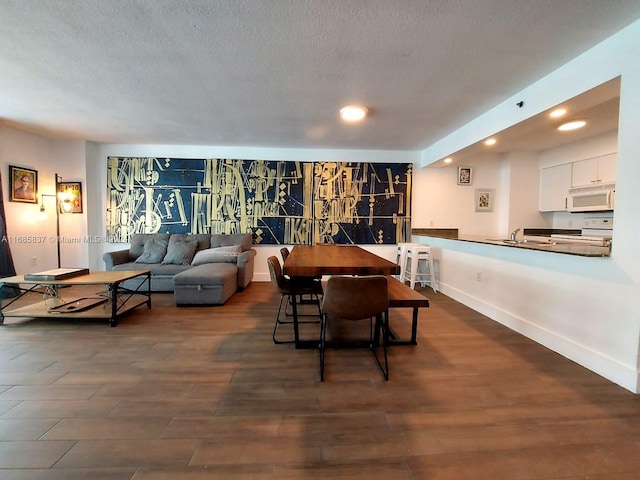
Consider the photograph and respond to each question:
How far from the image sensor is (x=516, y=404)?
1695 mm

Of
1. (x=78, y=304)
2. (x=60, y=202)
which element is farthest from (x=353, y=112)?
(x=60, y=202)

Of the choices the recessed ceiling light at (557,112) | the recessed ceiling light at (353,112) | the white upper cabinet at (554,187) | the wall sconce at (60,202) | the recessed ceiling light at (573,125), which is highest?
the recessed ceiling light at (353,112)

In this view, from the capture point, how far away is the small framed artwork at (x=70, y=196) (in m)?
4.46

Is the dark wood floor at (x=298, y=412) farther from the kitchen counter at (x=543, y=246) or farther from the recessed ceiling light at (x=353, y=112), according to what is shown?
the recessed ceiling light at (x=353, y=112)

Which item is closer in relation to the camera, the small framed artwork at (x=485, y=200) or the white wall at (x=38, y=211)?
the white wall at (x=38, y=211)

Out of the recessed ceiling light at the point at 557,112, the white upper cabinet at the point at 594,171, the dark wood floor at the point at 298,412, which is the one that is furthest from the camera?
the white upper cabinet at the point at 594,171

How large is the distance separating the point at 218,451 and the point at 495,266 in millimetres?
3236

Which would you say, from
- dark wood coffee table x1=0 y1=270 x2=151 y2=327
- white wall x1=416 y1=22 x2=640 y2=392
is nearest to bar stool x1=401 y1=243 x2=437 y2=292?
white wall x1=416 y1=22 x2=640 y2=392

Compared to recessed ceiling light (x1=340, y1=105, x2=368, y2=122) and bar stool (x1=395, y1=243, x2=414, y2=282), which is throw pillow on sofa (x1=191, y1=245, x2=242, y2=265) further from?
bar stool (x1=395, y1=243, x2=414, y2=282)

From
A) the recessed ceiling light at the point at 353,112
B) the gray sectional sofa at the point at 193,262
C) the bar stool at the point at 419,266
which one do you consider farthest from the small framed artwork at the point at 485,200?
the gray sectional sofa at the point at 193,262

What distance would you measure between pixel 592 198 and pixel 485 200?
1.40 metres

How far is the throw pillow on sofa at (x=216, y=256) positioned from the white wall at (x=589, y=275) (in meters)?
3.57

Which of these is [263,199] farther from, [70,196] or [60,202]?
[60,202]

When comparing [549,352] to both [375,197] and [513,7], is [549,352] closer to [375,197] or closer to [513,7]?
[513,7]
